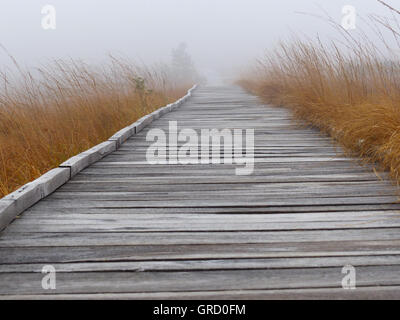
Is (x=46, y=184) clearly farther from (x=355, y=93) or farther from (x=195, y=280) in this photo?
(x=355, y=93)

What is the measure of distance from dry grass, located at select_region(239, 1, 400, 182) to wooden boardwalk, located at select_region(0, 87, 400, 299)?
25 cm

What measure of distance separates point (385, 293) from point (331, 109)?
290 centimetres

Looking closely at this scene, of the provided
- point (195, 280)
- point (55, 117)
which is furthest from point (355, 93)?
point (195, 280)

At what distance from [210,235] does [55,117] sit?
8.86ft

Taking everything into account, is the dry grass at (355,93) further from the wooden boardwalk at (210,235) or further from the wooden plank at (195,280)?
the wooden plank at (195,280)

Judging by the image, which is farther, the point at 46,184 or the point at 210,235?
the point at 46,184

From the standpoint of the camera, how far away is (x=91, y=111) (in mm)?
4359

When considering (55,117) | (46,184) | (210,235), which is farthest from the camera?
(55,117)

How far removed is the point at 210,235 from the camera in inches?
66.7

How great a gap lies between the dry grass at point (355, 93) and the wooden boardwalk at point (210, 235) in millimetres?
248

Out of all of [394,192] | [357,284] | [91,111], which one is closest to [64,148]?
[91,111]

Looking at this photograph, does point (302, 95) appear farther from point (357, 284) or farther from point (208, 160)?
point (357, 284)

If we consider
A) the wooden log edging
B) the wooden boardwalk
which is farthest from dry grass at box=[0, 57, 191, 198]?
the wooden boardwalk

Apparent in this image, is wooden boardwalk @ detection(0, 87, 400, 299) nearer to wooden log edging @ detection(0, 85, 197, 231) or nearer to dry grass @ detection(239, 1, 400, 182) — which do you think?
wooden log edging @ detection(0, 85, 197, 231)
